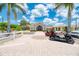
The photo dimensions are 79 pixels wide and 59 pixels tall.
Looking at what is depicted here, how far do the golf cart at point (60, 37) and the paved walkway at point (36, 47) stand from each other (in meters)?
0.05

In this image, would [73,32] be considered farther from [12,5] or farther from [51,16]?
[12,5]

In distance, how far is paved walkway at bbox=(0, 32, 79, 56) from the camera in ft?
10.6

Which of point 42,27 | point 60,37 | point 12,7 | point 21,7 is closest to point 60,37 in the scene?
point 60,37

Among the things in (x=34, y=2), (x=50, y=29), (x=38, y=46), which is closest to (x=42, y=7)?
(x=34, y=2)

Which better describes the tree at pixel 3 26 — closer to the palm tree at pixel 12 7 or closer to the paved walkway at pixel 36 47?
the palm tree at pixel 12 7

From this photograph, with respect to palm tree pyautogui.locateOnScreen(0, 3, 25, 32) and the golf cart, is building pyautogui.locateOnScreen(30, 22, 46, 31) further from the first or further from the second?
palm tree pyautogui.locateOnScreen(0, 3, 25, 32)

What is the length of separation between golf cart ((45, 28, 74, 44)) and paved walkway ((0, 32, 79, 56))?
2.1 inches

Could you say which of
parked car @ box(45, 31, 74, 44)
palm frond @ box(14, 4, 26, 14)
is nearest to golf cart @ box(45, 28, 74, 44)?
parked car @ box(45, 31, 74, 44)

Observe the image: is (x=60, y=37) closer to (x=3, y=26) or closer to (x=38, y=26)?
(x=38, y=26)

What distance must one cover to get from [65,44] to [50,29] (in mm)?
320

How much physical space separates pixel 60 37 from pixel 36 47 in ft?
1.29

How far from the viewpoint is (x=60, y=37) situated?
3344 mm

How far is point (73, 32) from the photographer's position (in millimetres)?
3312

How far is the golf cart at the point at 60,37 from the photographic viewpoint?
3.31 m
